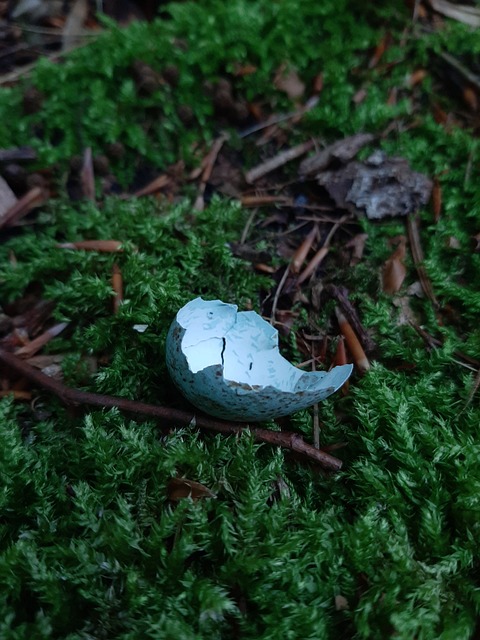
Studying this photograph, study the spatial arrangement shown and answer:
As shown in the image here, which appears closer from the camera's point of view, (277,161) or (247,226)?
(247,226)

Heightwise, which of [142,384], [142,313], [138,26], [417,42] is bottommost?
[142,384]

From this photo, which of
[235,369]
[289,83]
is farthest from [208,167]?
[235,369]

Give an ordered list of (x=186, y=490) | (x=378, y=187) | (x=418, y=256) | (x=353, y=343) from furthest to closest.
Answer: (x=378, y=187), (x=418, y=256), (x=353, y=343), (x=186, y=490)

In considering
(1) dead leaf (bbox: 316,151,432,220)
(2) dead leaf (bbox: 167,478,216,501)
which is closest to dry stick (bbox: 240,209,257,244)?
(1) dead leaf (bbox: 316,151,432,220)

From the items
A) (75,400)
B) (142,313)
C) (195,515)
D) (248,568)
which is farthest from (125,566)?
(142,313)

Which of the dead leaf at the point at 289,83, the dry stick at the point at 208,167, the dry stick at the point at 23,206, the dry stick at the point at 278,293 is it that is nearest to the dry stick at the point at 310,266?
the dry stick at the point at 278,293

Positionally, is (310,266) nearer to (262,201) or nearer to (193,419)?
(262,201)

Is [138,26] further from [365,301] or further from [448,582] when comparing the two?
[448,582]

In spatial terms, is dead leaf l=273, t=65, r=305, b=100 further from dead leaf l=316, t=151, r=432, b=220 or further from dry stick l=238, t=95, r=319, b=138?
dead leaf l=316, t=151, r=432, b=220
